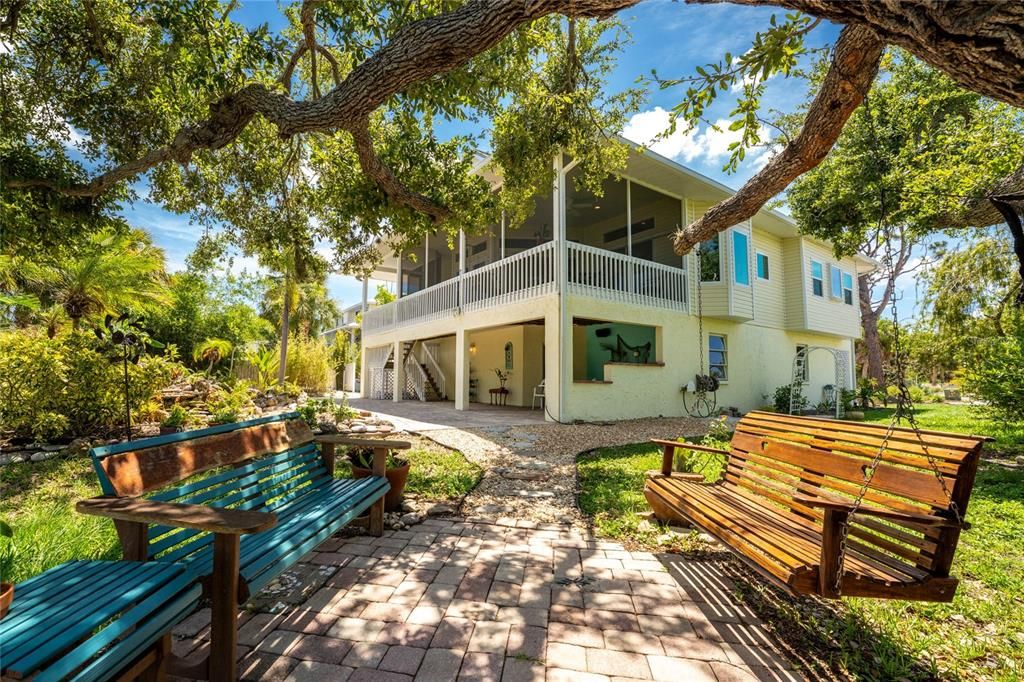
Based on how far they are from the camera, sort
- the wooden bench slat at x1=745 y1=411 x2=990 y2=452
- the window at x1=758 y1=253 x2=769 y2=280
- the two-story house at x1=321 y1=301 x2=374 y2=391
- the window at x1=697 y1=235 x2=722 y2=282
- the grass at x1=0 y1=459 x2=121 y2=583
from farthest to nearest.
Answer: the two-story house at x1=321 y1=301 x2=374 y2=391
the window at x1=758 y1=253 x2=769 y2=280
the window at x1=697 y1=235 x2=722 y2=282
the grass at x1=0 y1=459 x2=121 y2=583
the wooden bench slat at x1=745 y1=411 x2=990 y2=452

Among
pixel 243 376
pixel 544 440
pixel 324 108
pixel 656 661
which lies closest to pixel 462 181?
→ pixel 324 108

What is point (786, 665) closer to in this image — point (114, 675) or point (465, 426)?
point (114, 675)

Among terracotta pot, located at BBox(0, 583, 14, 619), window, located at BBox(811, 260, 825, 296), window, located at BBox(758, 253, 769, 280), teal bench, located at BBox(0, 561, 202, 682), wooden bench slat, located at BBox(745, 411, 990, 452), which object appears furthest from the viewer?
window, located at BBox(811, 260, 825, 296)

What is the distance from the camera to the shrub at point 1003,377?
630 cm

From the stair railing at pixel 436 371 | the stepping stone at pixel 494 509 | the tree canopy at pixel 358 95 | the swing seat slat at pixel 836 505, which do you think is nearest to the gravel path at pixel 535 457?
the stepping stone at pixel 494 509

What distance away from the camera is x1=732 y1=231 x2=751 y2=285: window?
12477 millimetres

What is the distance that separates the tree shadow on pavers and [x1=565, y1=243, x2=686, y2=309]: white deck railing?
755 cm

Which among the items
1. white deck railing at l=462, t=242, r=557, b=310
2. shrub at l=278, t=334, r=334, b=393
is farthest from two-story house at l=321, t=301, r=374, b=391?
white deck railing at l=462, t=242, r=557, b=310

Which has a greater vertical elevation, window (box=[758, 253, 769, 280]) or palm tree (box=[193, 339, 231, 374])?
window (box=[758, 253, 769, 280])

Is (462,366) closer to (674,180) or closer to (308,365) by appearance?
(674,180)

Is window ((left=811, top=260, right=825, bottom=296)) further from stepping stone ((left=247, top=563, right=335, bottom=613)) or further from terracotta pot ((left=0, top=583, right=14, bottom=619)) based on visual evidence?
terracotta pot ((left=0, top=583, right=14, bottom=619))

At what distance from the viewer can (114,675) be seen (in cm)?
141

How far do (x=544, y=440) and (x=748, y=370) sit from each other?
8765 millimetres

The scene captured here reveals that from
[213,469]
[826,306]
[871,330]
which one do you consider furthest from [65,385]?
[871,330]
